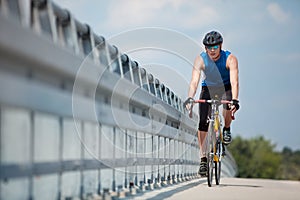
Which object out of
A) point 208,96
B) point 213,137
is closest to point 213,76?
point 208,96

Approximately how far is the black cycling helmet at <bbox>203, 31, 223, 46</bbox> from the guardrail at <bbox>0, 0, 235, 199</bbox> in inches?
45.8

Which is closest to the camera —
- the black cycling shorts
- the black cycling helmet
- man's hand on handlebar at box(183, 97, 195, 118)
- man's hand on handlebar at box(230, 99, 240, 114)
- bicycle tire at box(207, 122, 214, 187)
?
the black cycling helmet

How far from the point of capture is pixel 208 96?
11102 mm

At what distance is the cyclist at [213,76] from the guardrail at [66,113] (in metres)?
0.96

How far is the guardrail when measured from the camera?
4629 mm

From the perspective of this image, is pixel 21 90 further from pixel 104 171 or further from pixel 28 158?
pixel 104 171

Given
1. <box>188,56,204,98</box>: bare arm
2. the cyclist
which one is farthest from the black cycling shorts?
<box>188,56,204,98</box>: bare arm

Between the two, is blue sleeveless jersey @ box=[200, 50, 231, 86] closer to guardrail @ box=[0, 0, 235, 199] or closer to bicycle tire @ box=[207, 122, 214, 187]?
bicycle tire @ box=[207, 122, 214, 187]

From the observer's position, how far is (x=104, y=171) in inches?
284

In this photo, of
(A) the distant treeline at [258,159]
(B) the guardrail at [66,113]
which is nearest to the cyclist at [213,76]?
(B) the guardrail at [66,113]

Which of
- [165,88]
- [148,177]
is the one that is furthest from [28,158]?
[165,88]

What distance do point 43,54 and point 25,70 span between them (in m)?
0.20

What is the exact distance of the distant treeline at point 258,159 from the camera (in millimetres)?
167125

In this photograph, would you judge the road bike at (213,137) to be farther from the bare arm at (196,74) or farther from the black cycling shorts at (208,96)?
the bare arm at (196,74)
